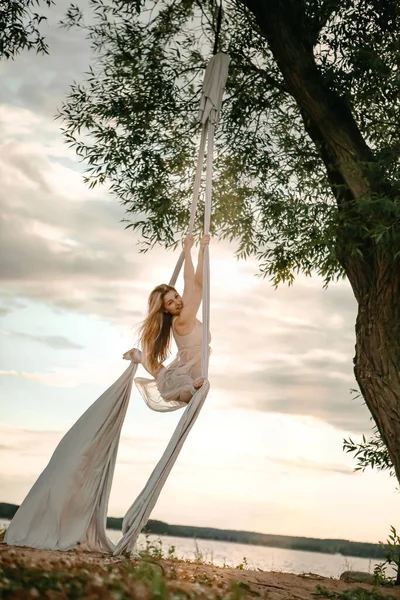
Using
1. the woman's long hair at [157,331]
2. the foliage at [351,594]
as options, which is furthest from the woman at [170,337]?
the foliage at [351,594]

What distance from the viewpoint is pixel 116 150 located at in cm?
872

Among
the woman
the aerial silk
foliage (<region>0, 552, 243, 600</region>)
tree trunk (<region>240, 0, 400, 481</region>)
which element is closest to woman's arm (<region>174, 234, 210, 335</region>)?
the woman

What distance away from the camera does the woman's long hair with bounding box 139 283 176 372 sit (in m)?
6.71

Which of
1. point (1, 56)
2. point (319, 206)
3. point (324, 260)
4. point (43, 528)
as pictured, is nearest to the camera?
point (43, 528)

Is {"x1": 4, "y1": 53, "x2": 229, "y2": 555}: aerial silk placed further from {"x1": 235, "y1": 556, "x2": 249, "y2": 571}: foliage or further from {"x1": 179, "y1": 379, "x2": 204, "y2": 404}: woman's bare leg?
{"x1": 235, "y1": 556, "x2": 249, "y2": 571}: foliage

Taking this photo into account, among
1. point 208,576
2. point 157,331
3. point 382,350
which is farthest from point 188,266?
point 208,576

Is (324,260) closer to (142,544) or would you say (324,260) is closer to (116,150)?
(116,150)

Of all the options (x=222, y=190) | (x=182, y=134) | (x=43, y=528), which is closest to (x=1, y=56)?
(x=182, y=134)

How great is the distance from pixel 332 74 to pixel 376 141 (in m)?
1.12

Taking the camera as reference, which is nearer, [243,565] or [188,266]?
[188,266]

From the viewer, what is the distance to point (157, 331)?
675 centimetres

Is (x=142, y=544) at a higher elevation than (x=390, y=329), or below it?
below

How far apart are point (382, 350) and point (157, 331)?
1.99 metres

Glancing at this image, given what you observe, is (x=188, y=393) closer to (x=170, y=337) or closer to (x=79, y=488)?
(x=170, y=337)
